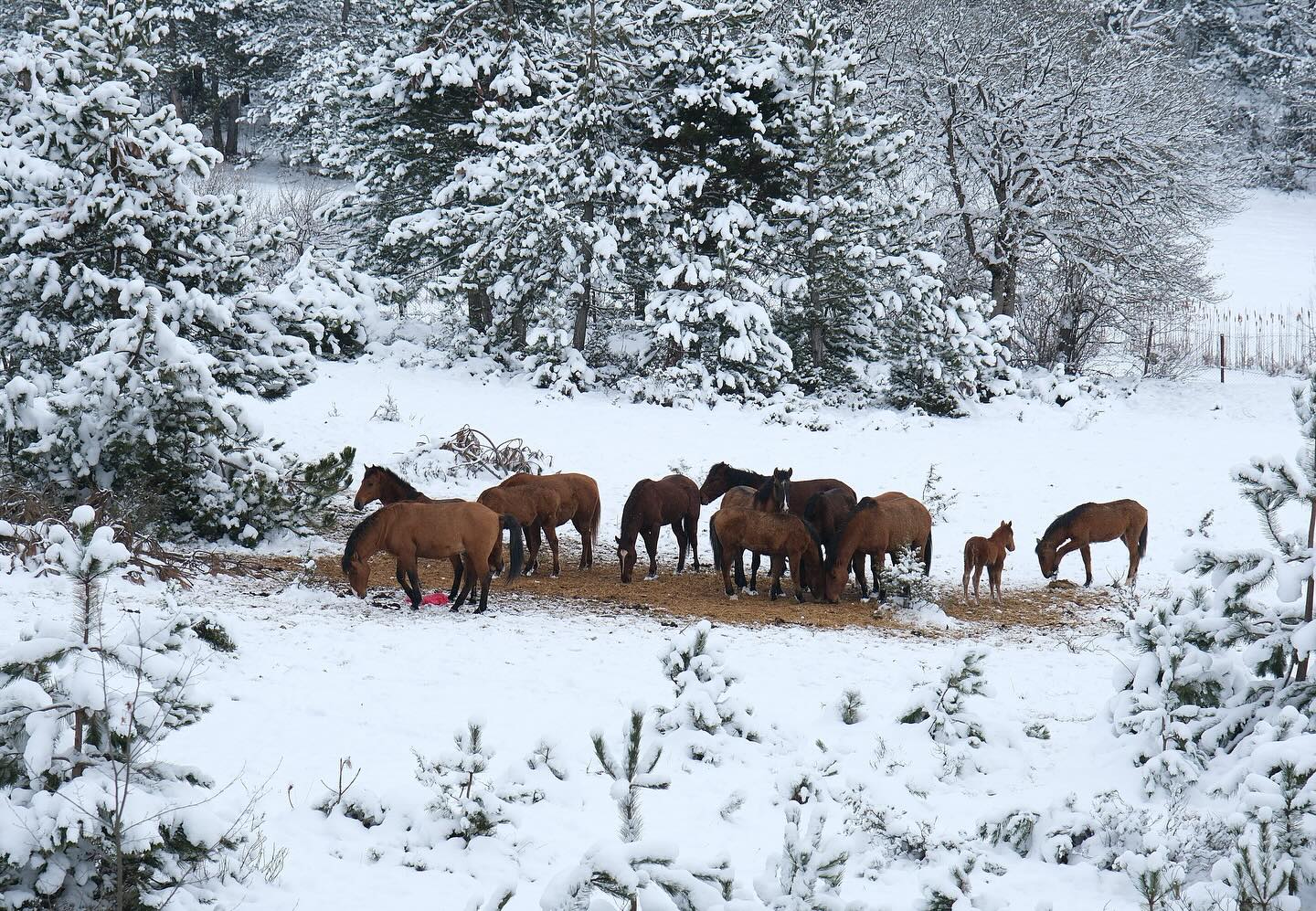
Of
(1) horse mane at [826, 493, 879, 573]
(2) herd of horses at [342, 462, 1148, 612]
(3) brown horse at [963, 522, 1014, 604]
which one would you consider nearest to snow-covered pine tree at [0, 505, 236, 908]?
(2) herd of horses at [342, 462, 1148, 612]

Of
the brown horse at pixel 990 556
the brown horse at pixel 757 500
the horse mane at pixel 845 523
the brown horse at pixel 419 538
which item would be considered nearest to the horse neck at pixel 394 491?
the brown horse at pixel 419 538

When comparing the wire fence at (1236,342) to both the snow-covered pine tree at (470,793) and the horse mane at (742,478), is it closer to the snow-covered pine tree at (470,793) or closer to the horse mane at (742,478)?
the horse mane at (742,478)

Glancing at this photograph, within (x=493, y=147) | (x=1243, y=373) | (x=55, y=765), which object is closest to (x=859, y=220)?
(x=493, y=147)

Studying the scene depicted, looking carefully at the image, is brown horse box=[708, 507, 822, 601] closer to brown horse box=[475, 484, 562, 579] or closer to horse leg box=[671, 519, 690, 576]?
horse leg box=[671, 519, 690, 576]

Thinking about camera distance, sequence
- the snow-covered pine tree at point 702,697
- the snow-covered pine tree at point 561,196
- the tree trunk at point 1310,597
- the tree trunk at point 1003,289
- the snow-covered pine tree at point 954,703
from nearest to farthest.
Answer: the tree trunk at point 1310,597
the snow-covered pine tree at point 702,697
the snow-covered pine tree at point 954,703
the snow-covered pine tree at point 561,196
the tree trunk at point 1003,289

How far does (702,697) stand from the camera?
6.62 metres

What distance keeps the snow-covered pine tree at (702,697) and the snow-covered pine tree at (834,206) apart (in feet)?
47.8

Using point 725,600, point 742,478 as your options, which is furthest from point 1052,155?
point 725,600

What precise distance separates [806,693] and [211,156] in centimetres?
823

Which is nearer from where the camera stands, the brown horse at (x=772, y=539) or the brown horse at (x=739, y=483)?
the brown horse at (x=772, y=539)

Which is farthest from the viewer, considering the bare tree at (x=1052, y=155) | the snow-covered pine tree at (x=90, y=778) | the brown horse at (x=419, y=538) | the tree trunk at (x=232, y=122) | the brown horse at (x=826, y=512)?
the tree trunk at (x=232, y=122)

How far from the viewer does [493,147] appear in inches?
875

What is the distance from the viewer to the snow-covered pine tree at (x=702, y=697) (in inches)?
261

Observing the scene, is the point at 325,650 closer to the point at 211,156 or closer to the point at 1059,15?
the point at 211,156
